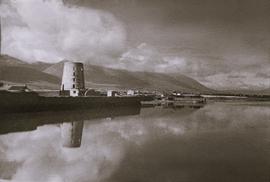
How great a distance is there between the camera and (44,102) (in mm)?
14555

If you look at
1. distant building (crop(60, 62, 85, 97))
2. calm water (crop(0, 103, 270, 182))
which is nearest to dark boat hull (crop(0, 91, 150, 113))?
distant building (crop(60, 62, 85, 97))

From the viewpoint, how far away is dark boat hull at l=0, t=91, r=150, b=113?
12.2 meters

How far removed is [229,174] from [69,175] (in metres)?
1.80

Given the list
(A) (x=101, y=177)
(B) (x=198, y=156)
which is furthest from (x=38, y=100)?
(A) (x=101, y=177)

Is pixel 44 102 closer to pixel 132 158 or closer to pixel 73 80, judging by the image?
pixel 73 80

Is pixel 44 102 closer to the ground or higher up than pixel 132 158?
higher up

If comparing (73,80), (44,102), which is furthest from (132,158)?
→ (73,80)

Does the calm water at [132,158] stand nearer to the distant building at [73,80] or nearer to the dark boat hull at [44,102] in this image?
the dark boat hull at [44,102]

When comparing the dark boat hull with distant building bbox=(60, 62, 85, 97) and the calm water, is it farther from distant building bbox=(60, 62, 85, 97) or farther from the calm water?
the calm water

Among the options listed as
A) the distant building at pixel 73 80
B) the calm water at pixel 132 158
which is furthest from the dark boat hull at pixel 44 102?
the calm water at pixel 132 158

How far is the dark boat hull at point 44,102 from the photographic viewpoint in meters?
12.2

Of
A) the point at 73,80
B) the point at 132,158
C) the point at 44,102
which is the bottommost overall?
the point at 132,158

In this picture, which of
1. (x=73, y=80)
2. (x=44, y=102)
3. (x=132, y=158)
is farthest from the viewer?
(x=73, y=80)

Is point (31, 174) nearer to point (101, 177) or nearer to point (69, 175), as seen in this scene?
point (69, 175)
